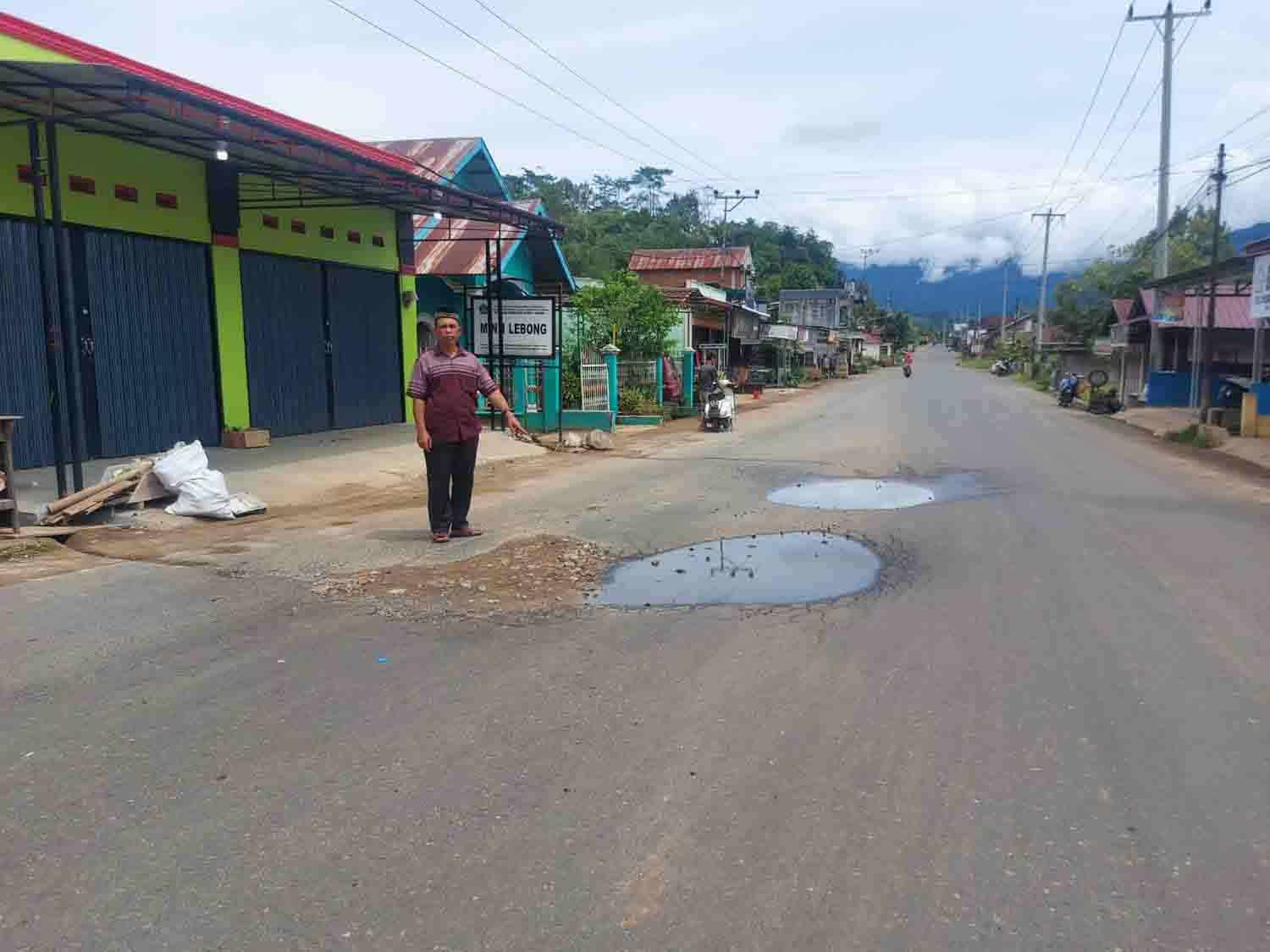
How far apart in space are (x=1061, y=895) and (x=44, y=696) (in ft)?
14.3

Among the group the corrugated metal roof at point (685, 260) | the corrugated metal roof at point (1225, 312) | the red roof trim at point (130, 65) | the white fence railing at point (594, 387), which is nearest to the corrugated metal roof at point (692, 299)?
the white fence railing at point (594, 387)

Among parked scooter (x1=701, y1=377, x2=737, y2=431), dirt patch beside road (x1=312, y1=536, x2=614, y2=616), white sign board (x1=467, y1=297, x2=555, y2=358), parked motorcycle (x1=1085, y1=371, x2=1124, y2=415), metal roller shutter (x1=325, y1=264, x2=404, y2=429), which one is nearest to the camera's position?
dirt patch beside road (x1=312, y1=536, x2=614, y2=616)

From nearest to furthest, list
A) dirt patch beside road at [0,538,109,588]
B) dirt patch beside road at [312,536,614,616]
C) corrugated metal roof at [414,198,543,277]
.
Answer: dirt patch beside road at [312,536,614,616] < dirt patch beside road at [0,538,109,588] < corrugated metal roof at [414,198,543,277]

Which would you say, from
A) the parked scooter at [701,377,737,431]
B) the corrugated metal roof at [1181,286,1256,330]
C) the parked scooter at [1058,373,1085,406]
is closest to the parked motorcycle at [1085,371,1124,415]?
the corrugated metal roof at [1181,286,1256,330]

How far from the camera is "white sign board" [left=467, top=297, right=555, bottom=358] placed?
55.1ft

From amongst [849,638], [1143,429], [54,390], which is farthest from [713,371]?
[849,638]

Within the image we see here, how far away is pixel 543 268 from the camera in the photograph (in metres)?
23.6

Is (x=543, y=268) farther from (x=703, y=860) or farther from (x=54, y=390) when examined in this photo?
(x=703, y=860)

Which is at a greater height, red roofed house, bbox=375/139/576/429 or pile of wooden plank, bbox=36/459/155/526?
red roofed house, bbox=375/139/576/429

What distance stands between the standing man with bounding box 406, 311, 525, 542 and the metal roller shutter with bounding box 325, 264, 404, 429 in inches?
365

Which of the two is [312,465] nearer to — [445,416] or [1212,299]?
[445,416]

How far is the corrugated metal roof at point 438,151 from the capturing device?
757 inches

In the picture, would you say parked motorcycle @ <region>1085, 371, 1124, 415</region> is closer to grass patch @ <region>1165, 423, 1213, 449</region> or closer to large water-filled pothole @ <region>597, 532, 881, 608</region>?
grass patch @ <region>1165, 423, 1213, 449</region>

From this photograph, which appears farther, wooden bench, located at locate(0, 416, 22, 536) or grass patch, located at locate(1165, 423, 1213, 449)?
grass patch, located at locate(1165, 423, 1213, 449)
